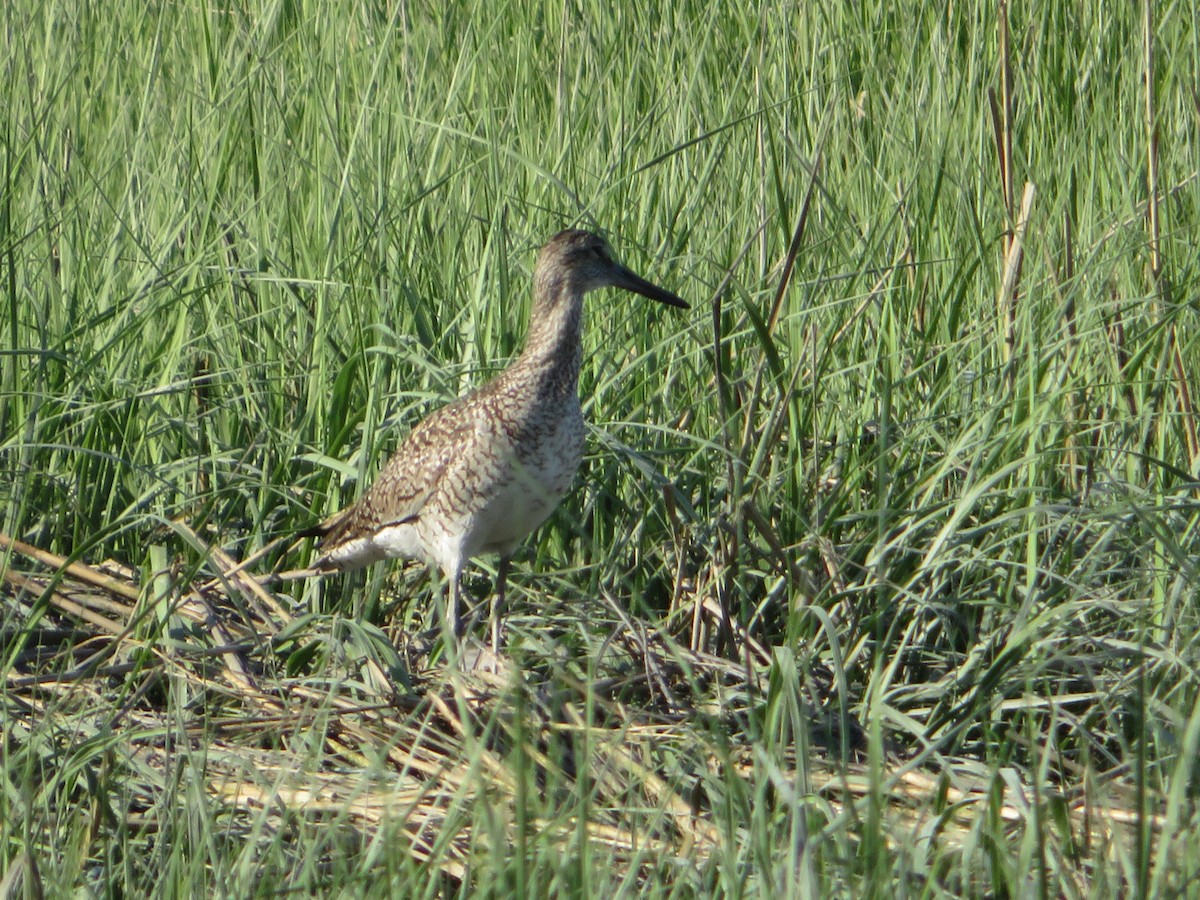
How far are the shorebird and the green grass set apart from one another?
182 millimetres

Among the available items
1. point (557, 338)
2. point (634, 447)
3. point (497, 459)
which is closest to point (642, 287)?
point (557, 338)

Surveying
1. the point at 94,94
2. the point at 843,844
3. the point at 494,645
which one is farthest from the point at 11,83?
the point at 843,844

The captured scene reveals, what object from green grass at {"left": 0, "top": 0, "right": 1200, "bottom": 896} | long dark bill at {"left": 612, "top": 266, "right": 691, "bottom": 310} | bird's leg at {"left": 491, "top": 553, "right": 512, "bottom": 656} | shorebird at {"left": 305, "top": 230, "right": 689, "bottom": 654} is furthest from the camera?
long dark bill at {"left": 612, "top": 266, "right": 691, "bottom": 310}

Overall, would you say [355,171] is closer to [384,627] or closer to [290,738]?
[384,627]

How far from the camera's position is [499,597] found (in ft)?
15.5

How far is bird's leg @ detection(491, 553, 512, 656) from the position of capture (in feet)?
15.1

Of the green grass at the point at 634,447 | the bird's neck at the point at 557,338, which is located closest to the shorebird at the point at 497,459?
the bird's neck at the point at 557,338

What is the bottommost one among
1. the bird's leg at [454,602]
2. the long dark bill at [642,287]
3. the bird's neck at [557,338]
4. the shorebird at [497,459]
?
the bird's leg at [454,602]

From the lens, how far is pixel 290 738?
385 centimetres

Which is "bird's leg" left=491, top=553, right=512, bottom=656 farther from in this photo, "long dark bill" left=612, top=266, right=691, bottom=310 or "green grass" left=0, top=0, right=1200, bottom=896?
"long dark bill" left=612, top=266, right=691, bottom=310

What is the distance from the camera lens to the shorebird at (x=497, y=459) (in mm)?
4488

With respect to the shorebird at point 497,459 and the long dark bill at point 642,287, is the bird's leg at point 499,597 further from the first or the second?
the long dark bill at point 642,287

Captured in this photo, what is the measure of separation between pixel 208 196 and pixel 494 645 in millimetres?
1882

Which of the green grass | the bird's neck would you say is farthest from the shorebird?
the green grass
